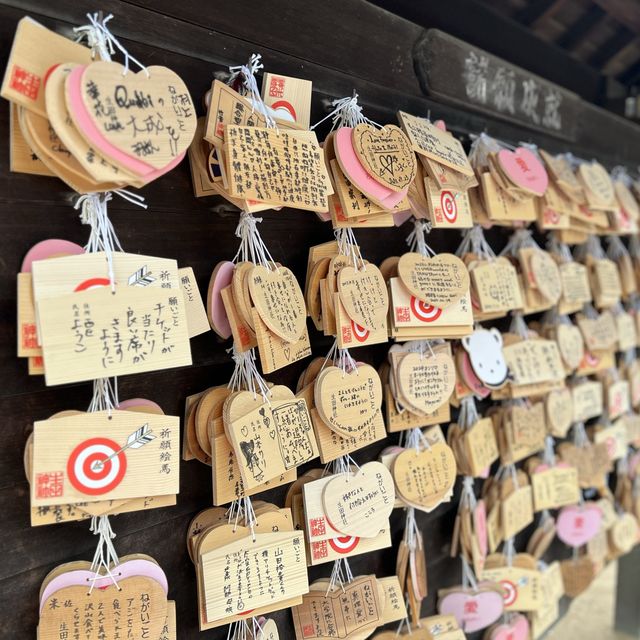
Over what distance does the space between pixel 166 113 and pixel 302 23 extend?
350mm

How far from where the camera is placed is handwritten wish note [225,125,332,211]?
2.45ft

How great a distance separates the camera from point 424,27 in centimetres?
123

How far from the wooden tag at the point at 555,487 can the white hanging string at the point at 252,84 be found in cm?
111

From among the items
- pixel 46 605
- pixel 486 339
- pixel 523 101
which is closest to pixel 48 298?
pixel 46 605

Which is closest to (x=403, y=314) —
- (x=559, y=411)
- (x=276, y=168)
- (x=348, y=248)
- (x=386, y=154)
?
(x=348, y=248)

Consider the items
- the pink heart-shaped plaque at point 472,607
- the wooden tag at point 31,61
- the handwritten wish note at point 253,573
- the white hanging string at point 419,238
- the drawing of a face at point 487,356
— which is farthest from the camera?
the pink heart-shaped plaque at point 472,607

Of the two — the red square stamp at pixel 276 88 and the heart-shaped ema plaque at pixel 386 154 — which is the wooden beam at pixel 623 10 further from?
the red square stamp at pixel 276 88

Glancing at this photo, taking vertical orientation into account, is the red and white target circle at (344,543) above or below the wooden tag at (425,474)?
below

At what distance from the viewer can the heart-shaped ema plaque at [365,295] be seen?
927mm

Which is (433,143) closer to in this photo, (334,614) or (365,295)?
(365,295)

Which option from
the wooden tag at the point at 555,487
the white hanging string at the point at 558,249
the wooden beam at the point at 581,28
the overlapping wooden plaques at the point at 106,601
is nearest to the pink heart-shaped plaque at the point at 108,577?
the overlapping wooden plaques at the point at 106,601

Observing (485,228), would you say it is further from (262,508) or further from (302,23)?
(262,508)

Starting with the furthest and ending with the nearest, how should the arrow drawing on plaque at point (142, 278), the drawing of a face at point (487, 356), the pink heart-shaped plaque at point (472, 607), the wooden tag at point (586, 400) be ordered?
the wooden tag at point (586, 400) → the pink heart-shaped plaque at point (472, 607) → the drawing of a face at point (487, 356) → the arrow drawing on plaque at point (142, 278)

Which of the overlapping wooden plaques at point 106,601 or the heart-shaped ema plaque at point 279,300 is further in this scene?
the heart-shaped ema plaque at point 279,300
